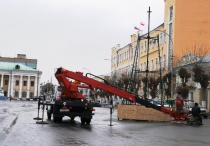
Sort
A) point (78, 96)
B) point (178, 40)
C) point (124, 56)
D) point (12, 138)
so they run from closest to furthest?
point (12, 138)
point (78, 96)
point (178, 40)
point (124, 56)

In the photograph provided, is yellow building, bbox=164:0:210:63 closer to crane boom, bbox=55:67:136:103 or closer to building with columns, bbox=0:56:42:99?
crane boom, bbox=55:67:136:103

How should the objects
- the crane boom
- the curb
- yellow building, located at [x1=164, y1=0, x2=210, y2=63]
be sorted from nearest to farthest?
the curb
the crane boom
yellow building, located at [x1=164, y1=0, x2=210, y2=63]

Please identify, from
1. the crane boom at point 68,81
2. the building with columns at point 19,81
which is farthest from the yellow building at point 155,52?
the building with columns at point 19,81

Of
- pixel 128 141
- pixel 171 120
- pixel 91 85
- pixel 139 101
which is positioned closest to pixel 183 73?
pixel 171 120

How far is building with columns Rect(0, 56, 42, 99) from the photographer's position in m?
153

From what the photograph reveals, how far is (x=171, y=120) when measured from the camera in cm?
3105

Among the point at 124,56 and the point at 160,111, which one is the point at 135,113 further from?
the point at 124,56

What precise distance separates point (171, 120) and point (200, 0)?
152 ft

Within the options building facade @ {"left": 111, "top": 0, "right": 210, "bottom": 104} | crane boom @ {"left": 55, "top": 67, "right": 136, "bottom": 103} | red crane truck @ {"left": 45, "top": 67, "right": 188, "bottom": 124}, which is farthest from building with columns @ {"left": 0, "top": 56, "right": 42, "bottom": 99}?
crane boom @ {"left": 55, "top": 67, "right": 136, "bottom": 103}

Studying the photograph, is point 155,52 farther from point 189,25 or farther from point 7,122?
point 7,122

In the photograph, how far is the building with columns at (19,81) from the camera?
153 metres

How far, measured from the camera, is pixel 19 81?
153625mm

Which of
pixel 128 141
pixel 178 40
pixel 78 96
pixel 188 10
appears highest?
pixel 188 10

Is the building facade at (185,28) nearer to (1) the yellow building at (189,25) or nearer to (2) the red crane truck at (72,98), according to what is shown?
(1) the yellow building at (189,25)
